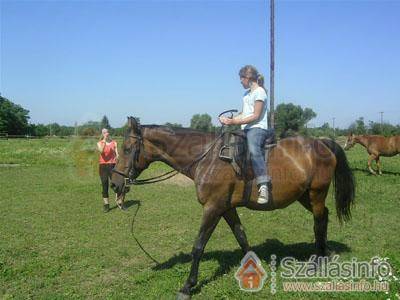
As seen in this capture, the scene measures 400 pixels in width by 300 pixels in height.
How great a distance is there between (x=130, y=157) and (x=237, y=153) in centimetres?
159

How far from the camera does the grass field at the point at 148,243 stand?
5.32 meters

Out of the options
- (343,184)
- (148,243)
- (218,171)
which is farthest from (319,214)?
(148,243)

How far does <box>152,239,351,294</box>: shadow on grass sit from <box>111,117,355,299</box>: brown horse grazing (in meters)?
0.40

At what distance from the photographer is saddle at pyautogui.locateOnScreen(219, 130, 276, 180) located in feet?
17.0

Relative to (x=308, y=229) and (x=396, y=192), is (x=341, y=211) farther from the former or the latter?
(x=396, y=192)

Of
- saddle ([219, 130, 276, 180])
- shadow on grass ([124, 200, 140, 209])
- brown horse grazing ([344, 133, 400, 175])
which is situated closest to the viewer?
saddle ([219, 130, 276, 180])

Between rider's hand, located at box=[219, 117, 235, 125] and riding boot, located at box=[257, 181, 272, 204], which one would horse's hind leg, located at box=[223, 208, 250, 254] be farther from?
rider's hand, located at box=[219, 117, 235, 125]

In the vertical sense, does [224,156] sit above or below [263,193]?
above

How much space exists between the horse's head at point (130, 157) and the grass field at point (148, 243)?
5.05ft

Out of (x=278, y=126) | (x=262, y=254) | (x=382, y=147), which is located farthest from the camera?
(x=278, y=126)

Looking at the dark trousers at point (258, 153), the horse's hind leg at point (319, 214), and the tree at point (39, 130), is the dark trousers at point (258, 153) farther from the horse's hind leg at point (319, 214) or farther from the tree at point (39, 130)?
the tree at point (39, 130)

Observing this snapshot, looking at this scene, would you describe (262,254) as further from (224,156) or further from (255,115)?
(255,115)

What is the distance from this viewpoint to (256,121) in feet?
17.2

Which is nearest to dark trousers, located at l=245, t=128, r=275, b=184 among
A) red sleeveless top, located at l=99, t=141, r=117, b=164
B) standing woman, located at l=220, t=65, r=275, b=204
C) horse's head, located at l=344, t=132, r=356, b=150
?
standing woman, located at l=220, t=65, r=275, b=204
